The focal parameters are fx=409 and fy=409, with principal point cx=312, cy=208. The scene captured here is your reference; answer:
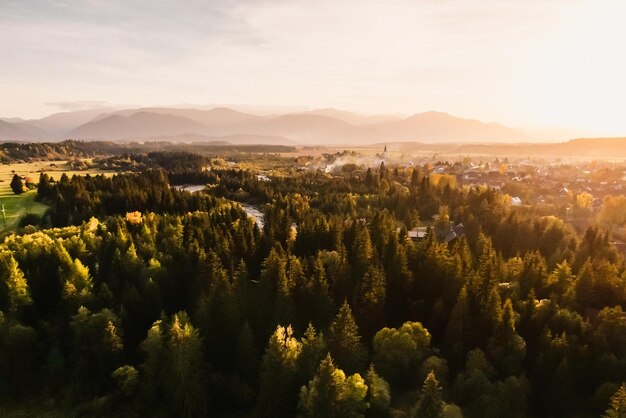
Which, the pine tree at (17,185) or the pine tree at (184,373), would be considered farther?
the pine tree at (17,185)

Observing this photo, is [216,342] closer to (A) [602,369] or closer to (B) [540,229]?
(A) [602,369]

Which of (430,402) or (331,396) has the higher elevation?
(430,402)

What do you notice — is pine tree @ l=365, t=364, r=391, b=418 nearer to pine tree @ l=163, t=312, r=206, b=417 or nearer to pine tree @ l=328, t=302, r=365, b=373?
pine tree @ l=328, t=302, r=365, b=373

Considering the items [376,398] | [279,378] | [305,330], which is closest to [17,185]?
[305,330]

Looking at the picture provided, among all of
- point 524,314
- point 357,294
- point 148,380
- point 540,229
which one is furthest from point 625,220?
point 148,380

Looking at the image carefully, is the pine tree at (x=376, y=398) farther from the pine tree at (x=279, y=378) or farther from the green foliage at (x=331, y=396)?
the pine tree at (x=279, y=378)

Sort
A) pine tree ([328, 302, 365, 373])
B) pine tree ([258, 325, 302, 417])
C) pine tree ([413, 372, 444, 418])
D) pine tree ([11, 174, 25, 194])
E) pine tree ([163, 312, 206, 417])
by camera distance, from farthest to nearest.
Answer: pine tree ([11, 174, 25, 194]) → pine tree ([328, 302, 365, 373]) → pine tree ([163, 312, 206, 417]) → pine tree ([258, 325, 302, 417]) → pine tree ([413, 372, 444, 418])

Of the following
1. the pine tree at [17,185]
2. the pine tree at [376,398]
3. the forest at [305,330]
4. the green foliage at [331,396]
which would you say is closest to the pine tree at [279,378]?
the forest at [305,330]

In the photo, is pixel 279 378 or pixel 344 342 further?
pixel 344 342

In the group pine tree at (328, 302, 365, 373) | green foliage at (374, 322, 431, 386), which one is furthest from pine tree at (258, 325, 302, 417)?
green foliage at (374, 322, 431, 386)

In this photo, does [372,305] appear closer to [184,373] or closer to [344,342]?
[344,342]
